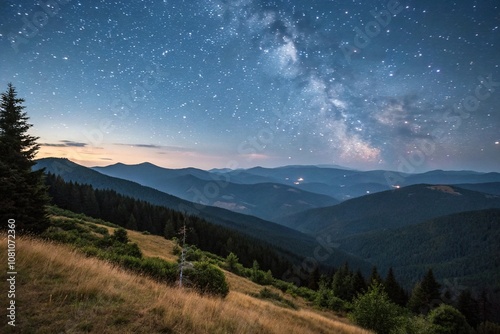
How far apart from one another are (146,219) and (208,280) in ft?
234

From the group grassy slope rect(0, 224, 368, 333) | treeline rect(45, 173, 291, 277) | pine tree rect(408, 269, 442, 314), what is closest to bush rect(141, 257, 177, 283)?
grassy slope rect(0, 224, 368, 333)

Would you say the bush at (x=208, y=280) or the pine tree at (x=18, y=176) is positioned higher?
the pine tree at (x=18, y=176)

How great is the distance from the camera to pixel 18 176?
2022 centimetres

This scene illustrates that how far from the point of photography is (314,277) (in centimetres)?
6788

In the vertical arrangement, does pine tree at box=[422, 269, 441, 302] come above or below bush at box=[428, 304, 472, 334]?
below

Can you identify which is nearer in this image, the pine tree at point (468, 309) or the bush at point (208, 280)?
the bush at point (208, 280)

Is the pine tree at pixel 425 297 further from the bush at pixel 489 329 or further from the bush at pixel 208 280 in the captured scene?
the bush at pixel 208 280

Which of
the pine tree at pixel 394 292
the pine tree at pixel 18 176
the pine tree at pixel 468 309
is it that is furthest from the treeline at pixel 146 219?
the pine tree at pixel 468 309

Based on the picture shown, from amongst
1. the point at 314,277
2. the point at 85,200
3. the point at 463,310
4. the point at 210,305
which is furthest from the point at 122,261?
the point at 463,310

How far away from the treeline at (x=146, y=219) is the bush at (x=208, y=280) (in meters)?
51.4

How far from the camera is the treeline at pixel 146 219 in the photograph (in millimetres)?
67625

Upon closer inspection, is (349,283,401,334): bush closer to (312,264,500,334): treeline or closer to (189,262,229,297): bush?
(312,264,500,334): treeline

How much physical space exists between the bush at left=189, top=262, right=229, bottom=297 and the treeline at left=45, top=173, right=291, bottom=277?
51.4 meters

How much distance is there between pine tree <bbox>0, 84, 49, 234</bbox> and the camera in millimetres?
19453
